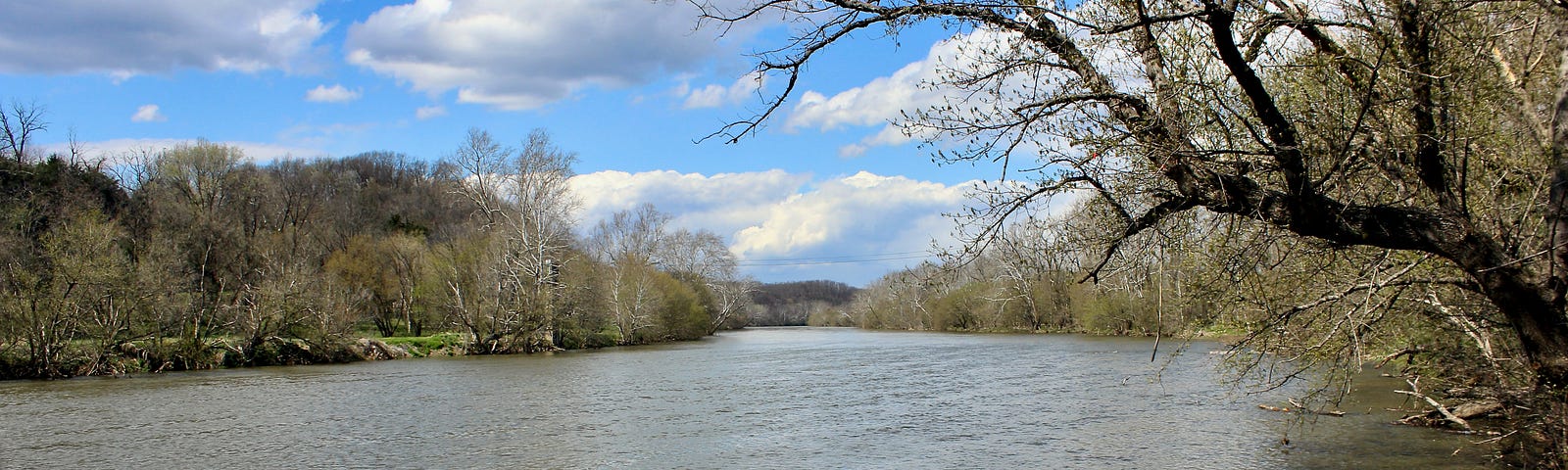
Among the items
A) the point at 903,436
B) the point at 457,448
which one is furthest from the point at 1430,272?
the point at 457,448

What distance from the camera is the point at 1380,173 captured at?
714cm

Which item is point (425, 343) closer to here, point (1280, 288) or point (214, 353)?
point (214, 353)

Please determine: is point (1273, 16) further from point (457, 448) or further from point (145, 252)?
point (145, 252)

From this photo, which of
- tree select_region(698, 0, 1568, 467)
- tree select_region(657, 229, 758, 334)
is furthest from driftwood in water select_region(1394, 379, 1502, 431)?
tree select_region(657, 229, 758, 334)

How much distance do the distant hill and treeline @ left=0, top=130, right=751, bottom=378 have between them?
5377 centimetres

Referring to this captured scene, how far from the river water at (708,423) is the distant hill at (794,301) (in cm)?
8221

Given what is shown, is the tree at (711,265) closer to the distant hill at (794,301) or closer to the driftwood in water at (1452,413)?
the distant hill at (794,301)

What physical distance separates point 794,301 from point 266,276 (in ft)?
374

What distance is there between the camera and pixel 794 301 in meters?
146

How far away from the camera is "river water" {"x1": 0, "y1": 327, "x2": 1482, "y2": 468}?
39.6 ft

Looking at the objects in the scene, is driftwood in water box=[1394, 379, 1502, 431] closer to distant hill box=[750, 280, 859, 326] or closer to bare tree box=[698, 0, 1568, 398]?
bare tree box=[698, 0, 1568, 398]

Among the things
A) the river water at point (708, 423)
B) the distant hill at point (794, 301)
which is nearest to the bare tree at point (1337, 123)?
the river water at point (708, 423)

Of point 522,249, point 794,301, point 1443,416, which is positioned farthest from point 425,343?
point 794,301

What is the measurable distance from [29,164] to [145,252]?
1690cm
